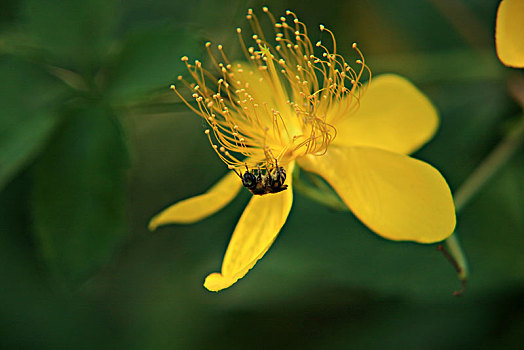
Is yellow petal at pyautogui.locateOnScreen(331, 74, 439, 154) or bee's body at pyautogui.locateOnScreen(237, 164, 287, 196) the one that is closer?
bee's body at pyautogui.locateOnScreen(237, 164, 287, 196)

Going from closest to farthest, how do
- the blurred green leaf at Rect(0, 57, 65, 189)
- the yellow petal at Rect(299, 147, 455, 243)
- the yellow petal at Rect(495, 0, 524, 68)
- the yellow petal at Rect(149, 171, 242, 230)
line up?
the yellow petal at Rect(495, 0, 524, 68) < the yellow petal at Rect(299, 147, 455, 243) < the blurred green leaf at Rect(0, 57, 65, 189) < the yellow petal at Rect(149, 171, 242, 230)

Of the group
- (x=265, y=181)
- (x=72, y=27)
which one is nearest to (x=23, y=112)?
(x=72, y=27)

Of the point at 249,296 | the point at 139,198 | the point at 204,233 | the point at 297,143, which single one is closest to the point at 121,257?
the point at 139,198

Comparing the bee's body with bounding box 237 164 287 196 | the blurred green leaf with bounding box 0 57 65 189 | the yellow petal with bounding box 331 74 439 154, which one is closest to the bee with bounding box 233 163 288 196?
the bee's body with bounding box 237 164 287 196

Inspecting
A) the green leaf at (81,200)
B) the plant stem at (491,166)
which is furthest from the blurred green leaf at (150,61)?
the plant stem at (491,166)

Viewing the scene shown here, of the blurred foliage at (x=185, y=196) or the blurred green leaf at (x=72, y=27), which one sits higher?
the blurred green leaf at (x=72, y=27)

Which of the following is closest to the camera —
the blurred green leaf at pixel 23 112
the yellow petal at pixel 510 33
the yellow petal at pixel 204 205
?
the yellow petal at pixel 510 33

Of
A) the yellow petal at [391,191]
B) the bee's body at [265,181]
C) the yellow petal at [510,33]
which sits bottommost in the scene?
the yellow petal at [391,191]

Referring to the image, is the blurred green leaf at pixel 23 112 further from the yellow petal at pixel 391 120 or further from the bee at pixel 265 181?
the yellow petal at pixel 391 120

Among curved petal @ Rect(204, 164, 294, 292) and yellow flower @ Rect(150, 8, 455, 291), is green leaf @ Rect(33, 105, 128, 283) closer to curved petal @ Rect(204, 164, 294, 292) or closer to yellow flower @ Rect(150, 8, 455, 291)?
yellow flower @ Rect(150, 8, 455, 291)
